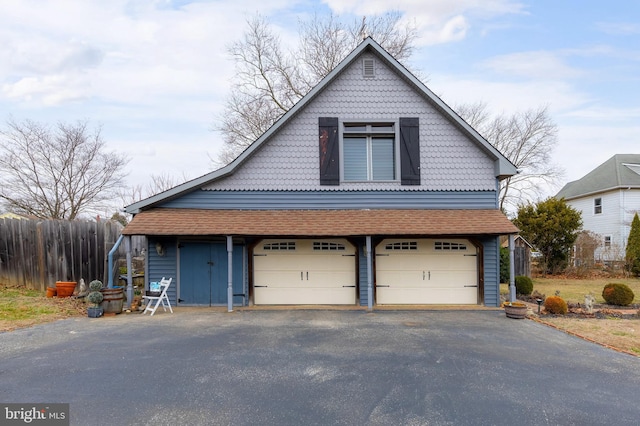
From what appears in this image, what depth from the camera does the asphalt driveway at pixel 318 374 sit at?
404 centimetres

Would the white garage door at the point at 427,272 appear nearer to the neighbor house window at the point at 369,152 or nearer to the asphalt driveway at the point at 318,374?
the neighbor house window at the point at 369,152

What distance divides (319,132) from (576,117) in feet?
54.5

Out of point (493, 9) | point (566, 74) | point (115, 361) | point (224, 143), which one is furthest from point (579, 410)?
point (224, 143)

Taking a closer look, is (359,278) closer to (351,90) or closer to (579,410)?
(351,90)

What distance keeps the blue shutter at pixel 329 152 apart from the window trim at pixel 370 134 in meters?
0.18

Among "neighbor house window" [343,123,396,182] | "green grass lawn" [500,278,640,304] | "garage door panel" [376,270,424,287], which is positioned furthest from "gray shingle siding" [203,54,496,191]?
"green grass lawn" [500,278,640,304]

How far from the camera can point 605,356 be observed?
243 inches

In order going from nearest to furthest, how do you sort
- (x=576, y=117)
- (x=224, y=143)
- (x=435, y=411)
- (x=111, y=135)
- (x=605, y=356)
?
(x=435, y=411) → (x=605, y=356) → (x=576, y=117) → (x=111, y=135) → (x=224, y=143)

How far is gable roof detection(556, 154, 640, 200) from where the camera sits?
77.6 ft

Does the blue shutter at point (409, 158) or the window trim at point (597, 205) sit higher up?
the blue shutter at point (409, 158)

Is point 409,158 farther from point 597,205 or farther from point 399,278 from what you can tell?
point 597,205

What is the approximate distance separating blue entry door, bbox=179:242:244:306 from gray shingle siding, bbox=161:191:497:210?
1406 mm

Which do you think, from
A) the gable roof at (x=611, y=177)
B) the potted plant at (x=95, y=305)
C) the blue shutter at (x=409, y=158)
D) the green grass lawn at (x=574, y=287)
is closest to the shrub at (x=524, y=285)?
the green grass lawn at (x=574, y=287)

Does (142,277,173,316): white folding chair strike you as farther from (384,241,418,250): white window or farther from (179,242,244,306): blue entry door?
(384,241,418,250): white window
